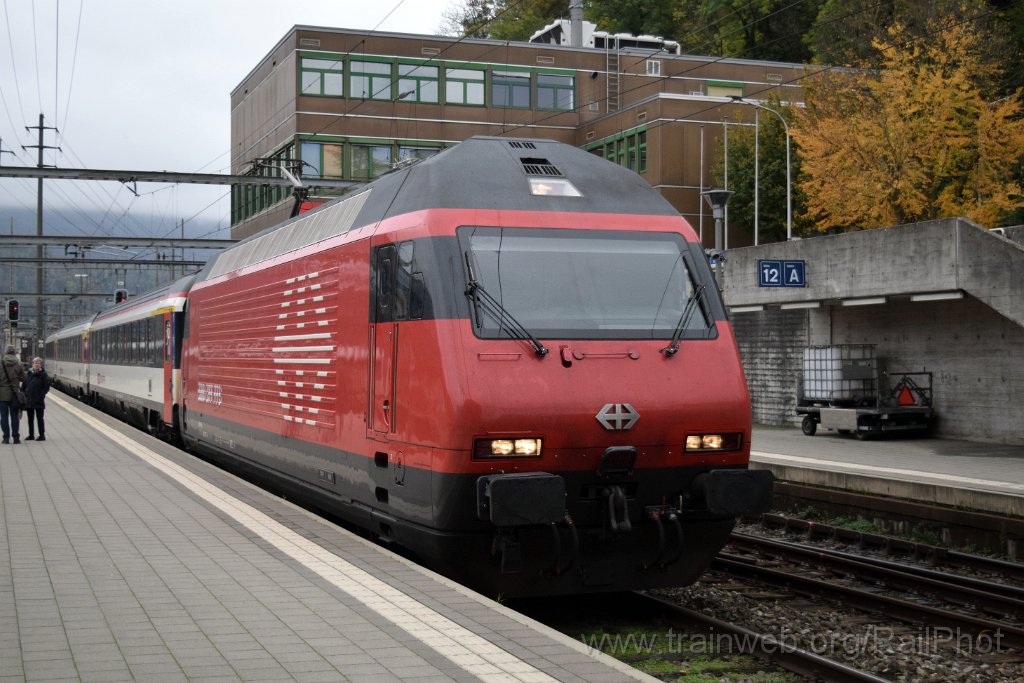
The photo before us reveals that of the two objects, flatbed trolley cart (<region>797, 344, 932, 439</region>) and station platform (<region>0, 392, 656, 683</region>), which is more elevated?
flatbed trolley cart (<region>797, 344, 932, 439</region>)

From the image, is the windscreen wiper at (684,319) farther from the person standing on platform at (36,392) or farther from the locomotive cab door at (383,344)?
the person standing on platform at (36,392)

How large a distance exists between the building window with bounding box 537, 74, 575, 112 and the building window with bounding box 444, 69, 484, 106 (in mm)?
2989

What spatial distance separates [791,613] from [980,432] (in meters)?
13.0

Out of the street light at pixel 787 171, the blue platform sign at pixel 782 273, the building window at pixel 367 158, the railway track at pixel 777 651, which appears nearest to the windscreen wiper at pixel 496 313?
the railway track at pixel 777 651

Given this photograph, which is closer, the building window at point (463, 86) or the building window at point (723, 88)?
the building window at point (463, 86)

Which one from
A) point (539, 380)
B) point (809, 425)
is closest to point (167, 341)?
point (809, 425)

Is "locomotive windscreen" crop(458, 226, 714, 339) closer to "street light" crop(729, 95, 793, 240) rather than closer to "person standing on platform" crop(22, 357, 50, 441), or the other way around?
"person standing on platform" crop(22, 357, 50, 441)

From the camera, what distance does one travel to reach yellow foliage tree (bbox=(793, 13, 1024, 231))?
3581 centimetres

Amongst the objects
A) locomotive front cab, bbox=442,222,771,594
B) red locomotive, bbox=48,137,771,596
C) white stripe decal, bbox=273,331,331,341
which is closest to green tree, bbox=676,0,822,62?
white stripe decal, bbox=273,331,331,341

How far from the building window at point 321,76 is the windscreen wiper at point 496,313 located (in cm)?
4640

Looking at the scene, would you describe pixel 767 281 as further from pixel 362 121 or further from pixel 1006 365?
pixel 362 121

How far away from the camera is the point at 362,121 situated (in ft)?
176

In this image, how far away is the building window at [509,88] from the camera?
5550cm

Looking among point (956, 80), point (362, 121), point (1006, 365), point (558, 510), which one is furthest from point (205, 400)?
point (362, 121)
